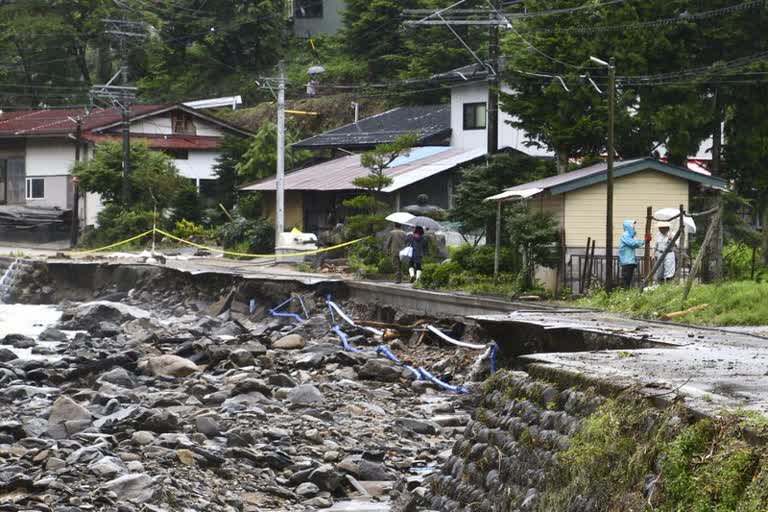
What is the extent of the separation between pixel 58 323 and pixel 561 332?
68.6 ft

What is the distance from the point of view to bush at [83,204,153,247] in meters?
52.4

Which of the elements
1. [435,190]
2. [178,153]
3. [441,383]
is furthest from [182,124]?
[441,383]

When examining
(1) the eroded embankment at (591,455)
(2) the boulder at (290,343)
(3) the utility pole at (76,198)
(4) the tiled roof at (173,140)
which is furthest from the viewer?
(4) the tiled roof at (173,140)

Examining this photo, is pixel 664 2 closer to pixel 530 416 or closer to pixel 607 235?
pixel 607 235

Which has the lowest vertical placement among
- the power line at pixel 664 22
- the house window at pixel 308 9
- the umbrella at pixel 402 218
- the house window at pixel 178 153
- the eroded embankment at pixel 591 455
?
the eroded embankment at pixel 591 455

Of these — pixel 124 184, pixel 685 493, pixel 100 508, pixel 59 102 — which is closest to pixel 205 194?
pixel 124 184

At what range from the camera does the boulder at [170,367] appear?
23.2 m

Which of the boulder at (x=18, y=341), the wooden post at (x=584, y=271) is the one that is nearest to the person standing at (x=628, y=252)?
the wooden post at (x=584, y=271)

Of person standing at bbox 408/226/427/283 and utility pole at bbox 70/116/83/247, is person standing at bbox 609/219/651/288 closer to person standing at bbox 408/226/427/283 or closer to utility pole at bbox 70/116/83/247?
person standing at bbox 408/226/427/283

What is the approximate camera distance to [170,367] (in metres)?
23.3

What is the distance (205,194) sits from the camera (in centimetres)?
5831

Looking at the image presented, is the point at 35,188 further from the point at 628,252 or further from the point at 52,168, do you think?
the point at 628,252

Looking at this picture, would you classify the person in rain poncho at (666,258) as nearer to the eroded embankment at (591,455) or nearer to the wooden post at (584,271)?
the wooden post at (584,271)

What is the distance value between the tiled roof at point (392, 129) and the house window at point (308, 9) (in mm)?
19097
